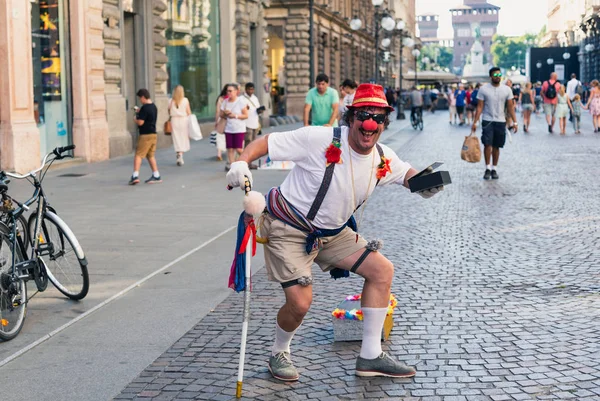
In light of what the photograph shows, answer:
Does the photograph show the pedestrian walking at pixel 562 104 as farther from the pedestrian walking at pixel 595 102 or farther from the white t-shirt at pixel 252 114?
the white t-shirt at pixel 252 114

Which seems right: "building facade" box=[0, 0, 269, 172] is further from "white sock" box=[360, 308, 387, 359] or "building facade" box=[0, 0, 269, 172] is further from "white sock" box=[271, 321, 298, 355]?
"white sock" box=[360, 308, 387, 359]

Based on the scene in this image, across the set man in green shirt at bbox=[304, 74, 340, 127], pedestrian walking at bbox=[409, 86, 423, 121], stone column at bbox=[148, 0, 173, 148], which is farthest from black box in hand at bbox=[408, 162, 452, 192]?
pedestrian walking at bbox=[409, 86, 423, 121]

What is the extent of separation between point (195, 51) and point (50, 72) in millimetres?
9416

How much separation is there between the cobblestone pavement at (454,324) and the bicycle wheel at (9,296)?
1.03m

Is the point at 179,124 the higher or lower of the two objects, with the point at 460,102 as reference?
lower

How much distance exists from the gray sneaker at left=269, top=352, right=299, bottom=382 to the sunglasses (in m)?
1.28

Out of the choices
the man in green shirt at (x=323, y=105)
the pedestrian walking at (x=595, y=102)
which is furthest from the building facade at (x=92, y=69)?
the pedestrian walking at (x=595, y=102)

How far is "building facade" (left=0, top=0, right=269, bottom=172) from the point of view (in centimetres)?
1622

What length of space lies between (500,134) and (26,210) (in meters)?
9.88

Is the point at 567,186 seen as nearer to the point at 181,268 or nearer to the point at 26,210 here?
the point at 181,268

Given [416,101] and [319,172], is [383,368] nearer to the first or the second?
[319,172]

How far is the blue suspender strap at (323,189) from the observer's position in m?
4.79

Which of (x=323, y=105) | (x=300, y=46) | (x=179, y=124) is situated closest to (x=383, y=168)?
(x=323, y=105)

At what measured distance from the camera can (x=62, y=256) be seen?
22.4ft
